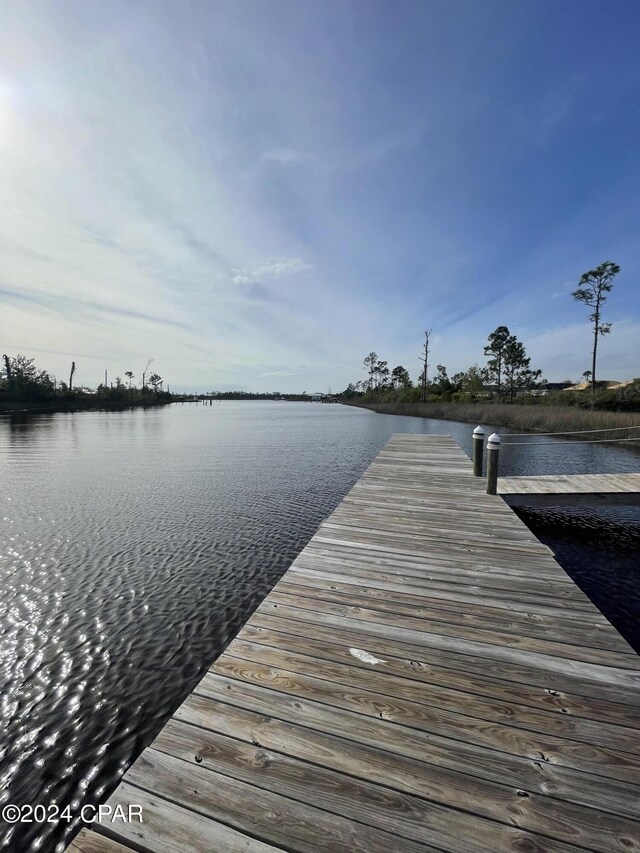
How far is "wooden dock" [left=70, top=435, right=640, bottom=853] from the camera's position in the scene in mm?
1328

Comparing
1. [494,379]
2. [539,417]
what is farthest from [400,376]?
[539,417]

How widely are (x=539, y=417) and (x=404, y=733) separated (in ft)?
69.4

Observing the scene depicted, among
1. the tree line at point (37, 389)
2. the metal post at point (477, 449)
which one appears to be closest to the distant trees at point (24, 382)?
the tree line at point (37, 389)

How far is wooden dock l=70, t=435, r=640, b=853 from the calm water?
3.88ft

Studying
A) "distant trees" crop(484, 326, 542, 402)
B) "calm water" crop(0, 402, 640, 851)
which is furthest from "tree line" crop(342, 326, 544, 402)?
Result: "calm water" crop(0, 402, 640, 851)

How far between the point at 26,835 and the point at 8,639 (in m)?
2.17

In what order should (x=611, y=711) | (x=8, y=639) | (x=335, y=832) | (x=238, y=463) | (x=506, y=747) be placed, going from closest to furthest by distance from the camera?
(x=335, y=832) < (x=506, y=747) < (x=611, y=711) < (x=8, y=639) < (x=238, y=463)

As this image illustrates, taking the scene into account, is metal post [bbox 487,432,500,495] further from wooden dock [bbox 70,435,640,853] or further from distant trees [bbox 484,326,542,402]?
distant trees [bbox 484,326,542,402]

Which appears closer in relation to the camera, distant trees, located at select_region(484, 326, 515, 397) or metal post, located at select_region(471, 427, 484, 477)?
metal post, located at select_region(471, 427, 484, 477)

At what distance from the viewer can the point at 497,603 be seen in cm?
283

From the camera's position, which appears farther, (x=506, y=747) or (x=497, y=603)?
(x=497, y=603)

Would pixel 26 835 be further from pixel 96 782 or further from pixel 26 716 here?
pixel 26 716

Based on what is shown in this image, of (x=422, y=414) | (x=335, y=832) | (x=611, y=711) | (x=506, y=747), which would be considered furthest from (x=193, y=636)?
(x=422, y=414)

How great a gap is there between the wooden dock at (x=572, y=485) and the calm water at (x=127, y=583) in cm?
74
